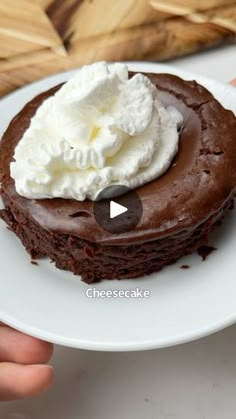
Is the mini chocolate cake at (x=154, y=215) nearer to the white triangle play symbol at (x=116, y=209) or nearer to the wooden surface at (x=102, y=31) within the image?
the white triangle play symbol at (x=116, y=209)

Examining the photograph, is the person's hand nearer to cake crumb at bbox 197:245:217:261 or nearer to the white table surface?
the white table surface

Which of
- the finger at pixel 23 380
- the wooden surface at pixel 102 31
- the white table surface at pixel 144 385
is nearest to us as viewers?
the finger at pixel 23 380

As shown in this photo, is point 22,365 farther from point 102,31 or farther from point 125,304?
point 102,31

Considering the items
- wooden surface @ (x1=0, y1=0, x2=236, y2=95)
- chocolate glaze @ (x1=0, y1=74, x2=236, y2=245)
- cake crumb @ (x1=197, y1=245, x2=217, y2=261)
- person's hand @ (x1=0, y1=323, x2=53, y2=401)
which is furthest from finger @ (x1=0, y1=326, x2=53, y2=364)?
wooden surface @ (x1=0, y1=0, x2=236, y2=95)

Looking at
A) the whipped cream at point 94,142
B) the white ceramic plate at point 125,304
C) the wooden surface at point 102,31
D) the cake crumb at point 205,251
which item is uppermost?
the whipped cream at point 94,142

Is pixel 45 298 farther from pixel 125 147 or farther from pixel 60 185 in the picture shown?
pixel 125 147

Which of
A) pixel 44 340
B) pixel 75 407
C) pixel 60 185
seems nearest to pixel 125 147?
pixel 60 185

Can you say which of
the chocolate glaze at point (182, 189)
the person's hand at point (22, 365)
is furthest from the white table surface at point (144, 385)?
the chocolate glaze at point (182, 189)

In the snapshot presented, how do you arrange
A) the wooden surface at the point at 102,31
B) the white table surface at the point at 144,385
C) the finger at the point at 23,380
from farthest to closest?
1. the wooden surface at the point at 102,31
2. the white table surface at the point at 144,385
3. the finger at the point at 23,380
